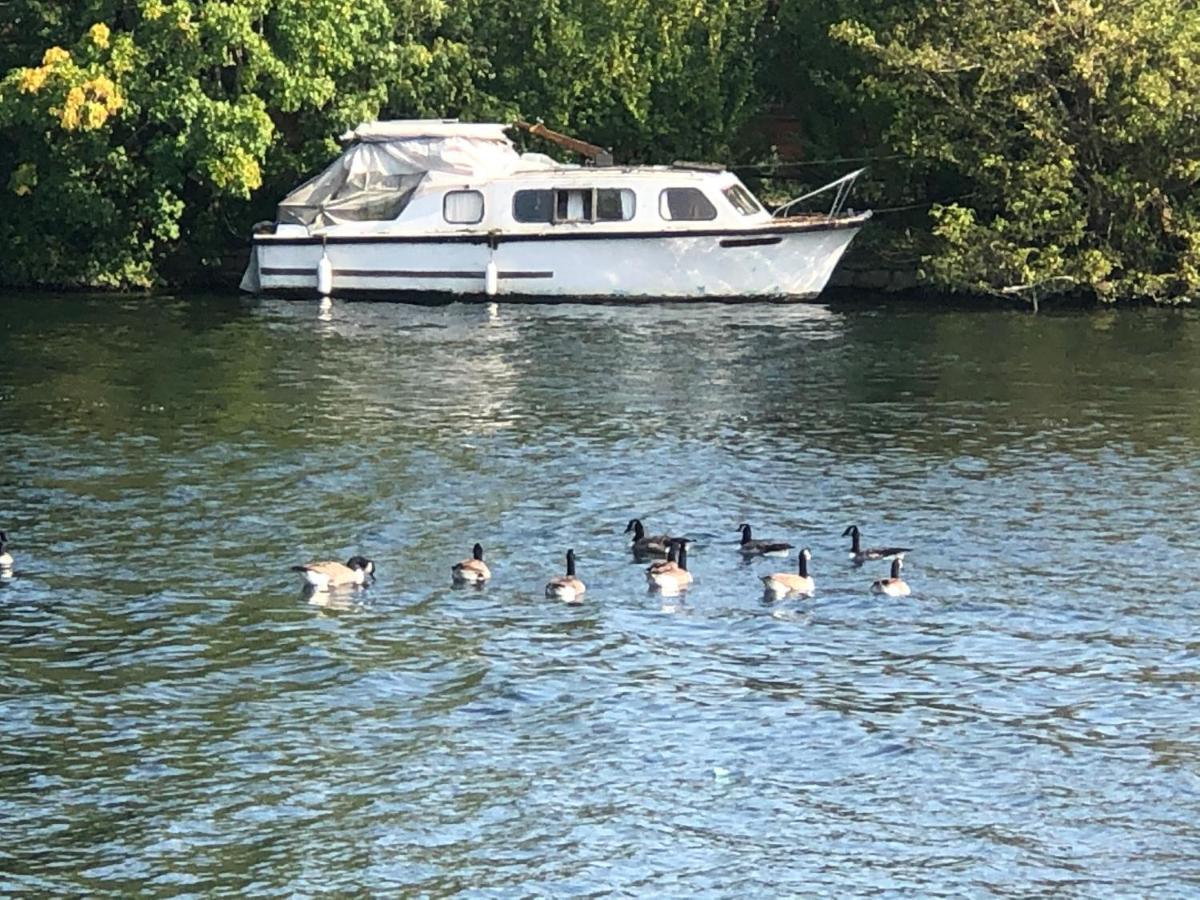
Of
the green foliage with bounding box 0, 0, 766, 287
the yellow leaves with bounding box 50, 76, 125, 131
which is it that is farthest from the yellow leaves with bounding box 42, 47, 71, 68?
the yellow leaves with bounding box 50, 76, 125, 131

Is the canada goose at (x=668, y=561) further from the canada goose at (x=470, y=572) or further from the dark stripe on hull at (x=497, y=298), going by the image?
the dark stripe on hull at (x=497, y=298)

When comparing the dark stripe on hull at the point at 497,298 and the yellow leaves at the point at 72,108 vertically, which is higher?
the yellow leaves at the point at 72,108

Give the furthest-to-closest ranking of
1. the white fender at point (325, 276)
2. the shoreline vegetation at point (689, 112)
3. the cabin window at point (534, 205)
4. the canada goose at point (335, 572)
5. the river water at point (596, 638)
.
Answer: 1. the white fender at point (325, 276)
2. the cabin window at point (534, 205)
3. the shoreline vegetation at point (689, 112)
4. the canada goose at point (335, 572)
5. the river water at point (596, 638)

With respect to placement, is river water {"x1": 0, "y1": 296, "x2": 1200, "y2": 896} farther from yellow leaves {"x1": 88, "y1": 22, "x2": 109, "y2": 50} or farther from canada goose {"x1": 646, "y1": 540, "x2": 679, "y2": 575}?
yellow leaves {"x1": 88, "y1": 22, "x2": 109, "y2": 50}

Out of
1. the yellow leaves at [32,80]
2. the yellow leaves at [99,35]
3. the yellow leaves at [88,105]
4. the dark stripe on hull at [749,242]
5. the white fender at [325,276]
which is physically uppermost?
the yellow leaves at [99,35]

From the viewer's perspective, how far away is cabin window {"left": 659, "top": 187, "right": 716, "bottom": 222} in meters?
41.2

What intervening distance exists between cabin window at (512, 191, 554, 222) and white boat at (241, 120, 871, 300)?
0.09ft

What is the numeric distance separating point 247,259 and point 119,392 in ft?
49.6

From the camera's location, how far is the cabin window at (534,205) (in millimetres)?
41819

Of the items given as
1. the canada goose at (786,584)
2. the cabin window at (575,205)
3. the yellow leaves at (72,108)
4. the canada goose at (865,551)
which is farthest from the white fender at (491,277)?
the canada goose at (786,584)

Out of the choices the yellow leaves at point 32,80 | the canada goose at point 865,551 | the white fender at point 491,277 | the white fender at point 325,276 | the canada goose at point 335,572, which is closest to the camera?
the canada goose at point 335,572

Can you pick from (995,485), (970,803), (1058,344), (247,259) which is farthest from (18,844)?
(247,259)

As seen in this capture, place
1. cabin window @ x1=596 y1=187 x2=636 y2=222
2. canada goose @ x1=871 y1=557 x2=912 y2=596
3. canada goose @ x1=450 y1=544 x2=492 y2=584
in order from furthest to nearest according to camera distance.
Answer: cabin window @ x1=596 y1=187 x2=636 y2=222 → canada goose @ x1=450 y1=544 x2=492 y2=584 → canada goose @ x1=871 y1=557 x2=912 y2=596

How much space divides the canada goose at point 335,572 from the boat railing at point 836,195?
22.6 meters
